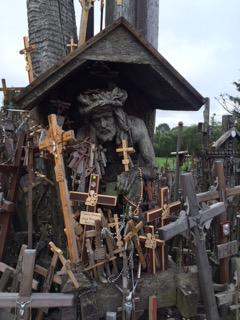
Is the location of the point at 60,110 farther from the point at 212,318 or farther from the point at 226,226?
the point at 212,318

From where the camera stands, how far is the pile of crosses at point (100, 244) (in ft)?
8.70

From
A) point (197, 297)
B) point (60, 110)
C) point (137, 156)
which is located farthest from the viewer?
point (137, 156)

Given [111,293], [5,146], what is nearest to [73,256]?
[111,293]

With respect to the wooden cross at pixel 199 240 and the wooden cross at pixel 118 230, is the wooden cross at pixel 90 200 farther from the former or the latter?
the wooden cross at pixel 199 240

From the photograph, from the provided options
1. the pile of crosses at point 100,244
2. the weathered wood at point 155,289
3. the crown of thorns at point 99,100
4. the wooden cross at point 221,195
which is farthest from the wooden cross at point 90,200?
the wooden cross at point 221,195

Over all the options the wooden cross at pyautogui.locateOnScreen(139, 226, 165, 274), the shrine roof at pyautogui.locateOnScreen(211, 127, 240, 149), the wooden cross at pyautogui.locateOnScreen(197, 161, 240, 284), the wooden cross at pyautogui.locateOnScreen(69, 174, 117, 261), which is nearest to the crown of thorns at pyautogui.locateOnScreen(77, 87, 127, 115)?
the wooden cross at pyautogui.locateOnScreen(69, 174, 117, 261)

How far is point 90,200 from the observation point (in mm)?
2916

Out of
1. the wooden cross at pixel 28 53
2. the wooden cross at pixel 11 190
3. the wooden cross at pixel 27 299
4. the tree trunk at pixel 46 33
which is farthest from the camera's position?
the tree trunk at pixel 46 33

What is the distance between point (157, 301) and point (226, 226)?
3.74ft

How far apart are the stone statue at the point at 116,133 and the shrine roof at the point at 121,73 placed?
0.99ft

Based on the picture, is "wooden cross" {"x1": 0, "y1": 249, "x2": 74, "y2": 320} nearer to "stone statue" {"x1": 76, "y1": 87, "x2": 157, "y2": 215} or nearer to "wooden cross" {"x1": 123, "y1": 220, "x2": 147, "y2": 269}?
"wooden cross" {"x1": 123, "y1": 220, "x2": 147, "y2": 269}

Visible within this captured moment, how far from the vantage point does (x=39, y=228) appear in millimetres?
4230

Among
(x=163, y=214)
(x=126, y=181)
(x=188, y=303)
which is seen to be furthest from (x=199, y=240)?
(x=126, y=181)

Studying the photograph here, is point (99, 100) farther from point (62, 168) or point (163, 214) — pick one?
point (163, 214)
